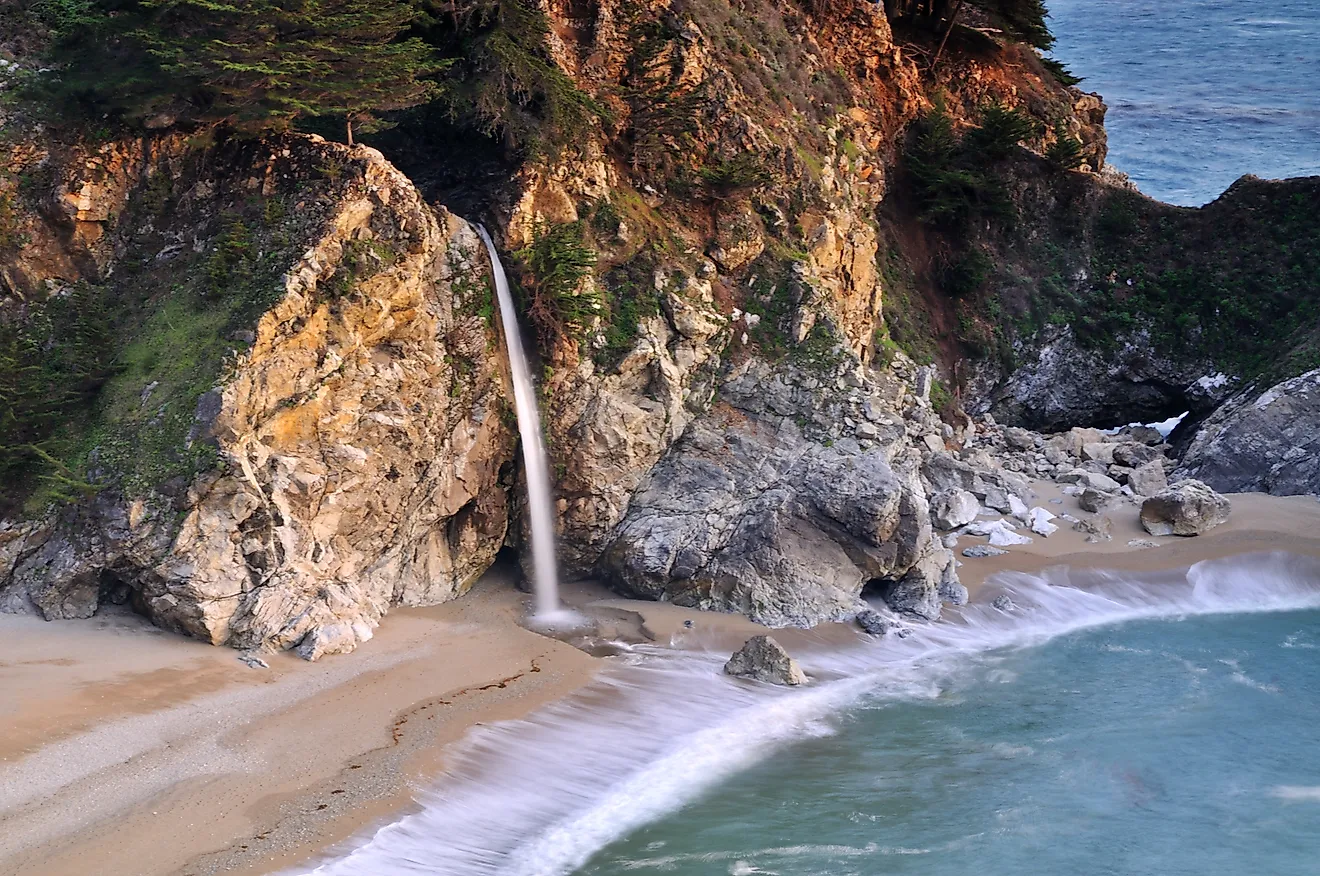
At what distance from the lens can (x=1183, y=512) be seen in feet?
62.4

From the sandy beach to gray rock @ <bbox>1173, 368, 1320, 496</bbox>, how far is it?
10841 mm

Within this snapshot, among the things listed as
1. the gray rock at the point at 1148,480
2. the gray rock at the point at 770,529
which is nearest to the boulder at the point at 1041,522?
the gray rock at the point at 1148,480

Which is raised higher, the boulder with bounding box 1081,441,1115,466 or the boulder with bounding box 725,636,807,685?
the boulder with bounding box 1081,441,1115,466

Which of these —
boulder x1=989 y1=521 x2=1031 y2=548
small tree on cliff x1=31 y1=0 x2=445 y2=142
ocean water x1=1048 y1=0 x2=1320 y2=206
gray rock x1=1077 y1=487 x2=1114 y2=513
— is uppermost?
ocean water x1=1048 y1=0 x2=1320 y2=206

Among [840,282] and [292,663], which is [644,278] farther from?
[292,663]

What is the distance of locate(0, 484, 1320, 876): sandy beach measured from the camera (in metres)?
9.70

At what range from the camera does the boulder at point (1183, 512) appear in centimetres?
1906

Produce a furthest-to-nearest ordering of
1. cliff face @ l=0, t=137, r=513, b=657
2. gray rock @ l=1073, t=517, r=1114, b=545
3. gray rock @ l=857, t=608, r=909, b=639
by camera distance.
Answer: gray rock @ l=1073, t=517, r=1114, b=545 → gray rock @ l=857, t=608, r=909, b=639 → cliff face @ l=0, t=137, r=513, b=657

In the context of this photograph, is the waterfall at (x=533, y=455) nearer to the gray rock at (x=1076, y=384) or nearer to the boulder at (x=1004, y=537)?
the boulder at (x=1004, y=537)

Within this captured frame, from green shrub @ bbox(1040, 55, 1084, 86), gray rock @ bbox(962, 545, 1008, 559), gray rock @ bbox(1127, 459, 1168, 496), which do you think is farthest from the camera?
green shrub @ bbox(1040, 55, 1084, 86)

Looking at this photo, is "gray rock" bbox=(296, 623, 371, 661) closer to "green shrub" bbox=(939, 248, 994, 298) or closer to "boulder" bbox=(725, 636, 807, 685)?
"boulder" bbox=(725, 636, 807, 685)

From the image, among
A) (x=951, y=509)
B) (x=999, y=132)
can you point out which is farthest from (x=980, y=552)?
(x=999, y=132)

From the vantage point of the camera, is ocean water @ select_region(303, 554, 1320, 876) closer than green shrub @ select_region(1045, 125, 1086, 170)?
Yes

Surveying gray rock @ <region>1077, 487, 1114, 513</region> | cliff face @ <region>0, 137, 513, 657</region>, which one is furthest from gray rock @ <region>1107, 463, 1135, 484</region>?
cliff face @ <region>0, 137, 513, 657</region>
